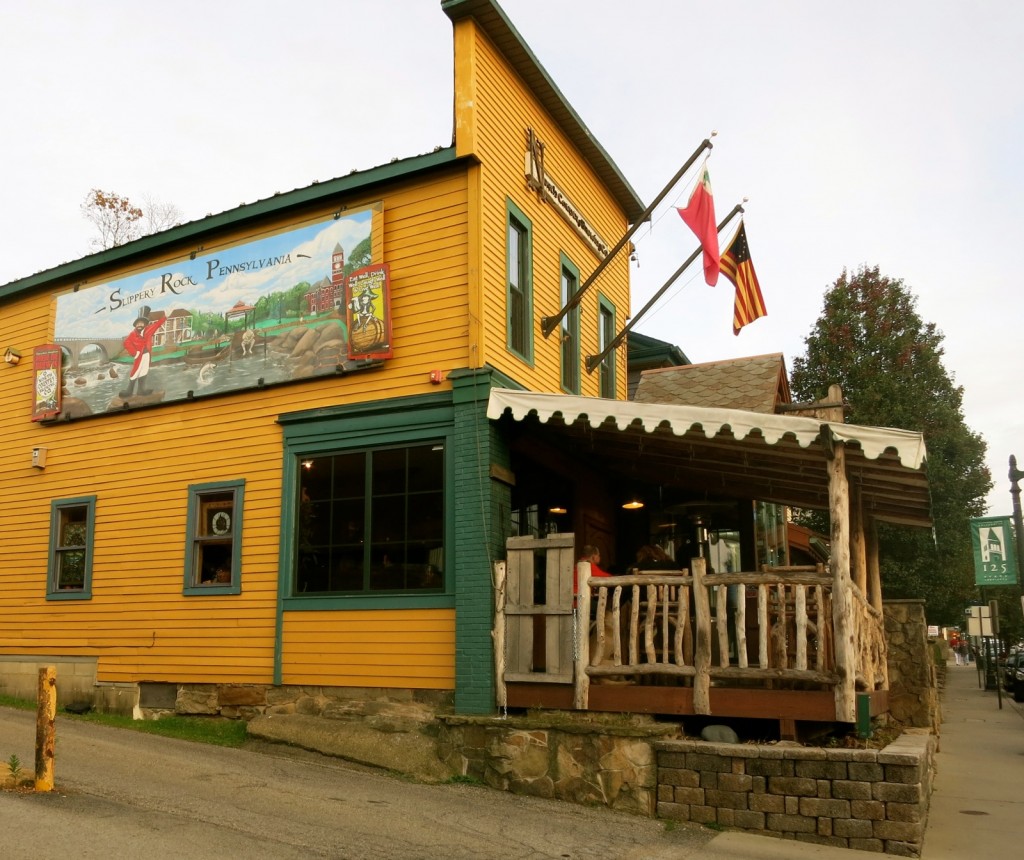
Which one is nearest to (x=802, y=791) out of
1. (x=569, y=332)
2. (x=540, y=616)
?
(x=540, y=616)

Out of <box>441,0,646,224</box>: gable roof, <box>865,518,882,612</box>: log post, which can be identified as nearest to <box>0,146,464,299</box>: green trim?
<box>441,0,646,224</box>: gable roof

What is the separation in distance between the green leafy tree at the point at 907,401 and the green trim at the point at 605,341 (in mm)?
19208

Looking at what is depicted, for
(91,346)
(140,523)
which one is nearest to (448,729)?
(140,523)

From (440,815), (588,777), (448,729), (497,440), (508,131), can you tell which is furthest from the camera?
(508,131)

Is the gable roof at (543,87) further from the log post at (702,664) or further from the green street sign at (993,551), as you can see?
the green street sign at (993,551)

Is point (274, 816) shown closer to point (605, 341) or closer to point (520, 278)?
point (520, 278)

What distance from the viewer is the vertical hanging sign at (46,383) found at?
568 inches

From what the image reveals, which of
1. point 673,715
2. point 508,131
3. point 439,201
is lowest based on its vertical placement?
point 673,715

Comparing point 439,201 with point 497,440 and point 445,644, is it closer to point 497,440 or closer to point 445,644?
point 497,440

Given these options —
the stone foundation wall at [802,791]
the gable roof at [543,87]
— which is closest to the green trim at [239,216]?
the gable roof at [543,87]

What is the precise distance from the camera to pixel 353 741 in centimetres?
1062

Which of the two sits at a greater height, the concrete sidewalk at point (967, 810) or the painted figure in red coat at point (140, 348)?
the painted figure in red coat at point (140, 348)

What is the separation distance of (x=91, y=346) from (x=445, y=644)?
728 centimetres

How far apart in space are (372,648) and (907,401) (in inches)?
1111
